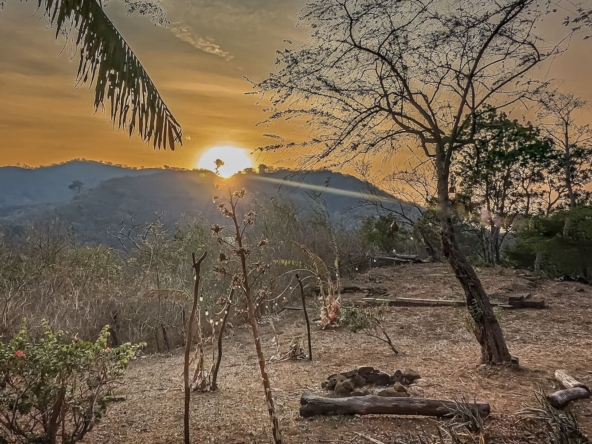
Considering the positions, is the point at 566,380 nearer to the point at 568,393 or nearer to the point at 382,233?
the point at 568,393

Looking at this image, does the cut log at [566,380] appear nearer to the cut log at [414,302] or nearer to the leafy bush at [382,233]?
the cut log at [414,302]

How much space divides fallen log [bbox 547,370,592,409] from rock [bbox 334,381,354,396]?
1762 millimetres

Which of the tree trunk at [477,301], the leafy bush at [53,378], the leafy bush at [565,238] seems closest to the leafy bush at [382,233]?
the leafy bush at [565,238]

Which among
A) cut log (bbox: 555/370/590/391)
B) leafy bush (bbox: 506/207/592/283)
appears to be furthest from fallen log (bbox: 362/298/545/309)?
leafy bush (bbox: 506/207/592/283)

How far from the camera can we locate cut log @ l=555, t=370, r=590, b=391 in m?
4.60

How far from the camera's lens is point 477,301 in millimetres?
5559

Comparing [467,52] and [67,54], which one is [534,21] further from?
[67,54]

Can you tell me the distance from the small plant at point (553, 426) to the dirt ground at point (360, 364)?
0.13 m

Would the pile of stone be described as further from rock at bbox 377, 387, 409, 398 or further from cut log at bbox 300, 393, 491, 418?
cut log at bbox 300, 393, 491, 418

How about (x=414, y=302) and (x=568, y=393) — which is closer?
(x=568, y=393)

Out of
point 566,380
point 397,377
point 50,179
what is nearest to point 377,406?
point 397,377

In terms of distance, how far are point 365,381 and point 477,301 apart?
158 cm

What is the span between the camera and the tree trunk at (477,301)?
555 centimetres

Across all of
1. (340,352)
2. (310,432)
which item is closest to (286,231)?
(340,352)
